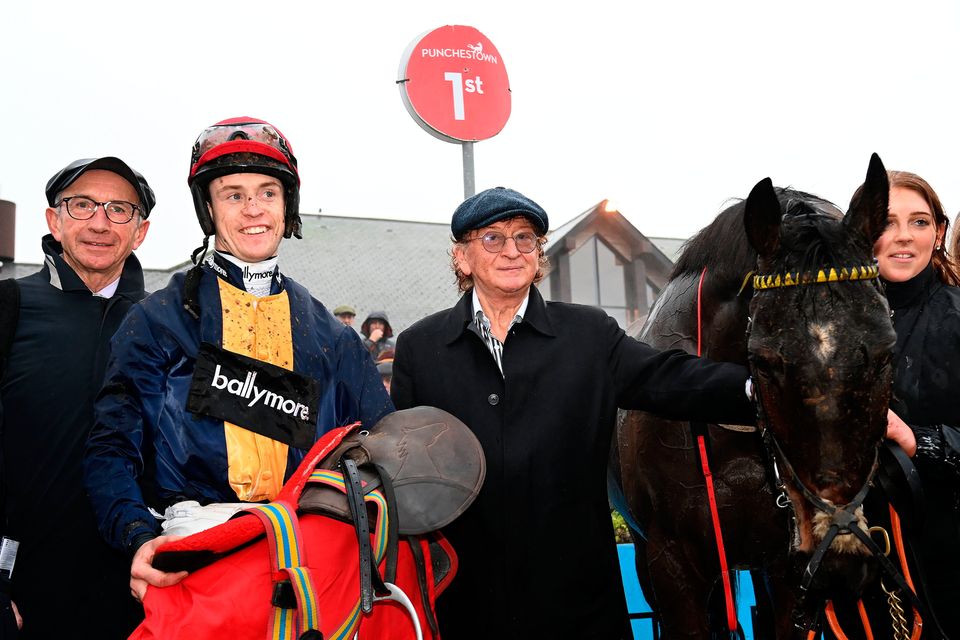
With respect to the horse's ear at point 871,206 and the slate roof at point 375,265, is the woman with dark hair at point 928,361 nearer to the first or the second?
the horse's ear at point 871,206

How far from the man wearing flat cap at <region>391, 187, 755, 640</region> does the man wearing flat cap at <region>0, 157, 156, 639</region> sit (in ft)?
3.73

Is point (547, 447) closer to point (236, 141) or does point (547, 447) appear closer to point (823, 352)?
point (823, 352)

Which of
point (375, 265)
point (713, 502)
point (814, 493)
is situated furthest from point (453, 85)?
point (375, 265)

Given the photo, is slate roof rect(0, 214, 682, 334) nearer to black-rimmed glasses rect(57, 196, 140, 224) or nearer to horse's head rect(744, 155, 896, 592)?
black-rimmed glasses rect(57, 196, 140, 224)

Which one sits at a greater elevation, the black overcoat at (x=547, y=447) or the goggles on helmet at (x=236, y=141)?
the goggles on helmet at (x=236, y=141)

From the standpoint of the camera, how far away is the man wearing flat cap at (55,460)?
2764mm

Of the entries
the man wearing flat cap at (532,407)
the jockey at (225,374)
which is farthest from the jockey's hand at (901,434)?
the jockey at (225,374)

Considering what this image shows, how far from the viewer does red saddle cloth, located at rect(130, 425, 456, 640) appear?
1.79 meters

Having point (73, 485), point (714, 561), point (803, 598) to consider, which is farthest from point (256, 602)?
point (714, 561)

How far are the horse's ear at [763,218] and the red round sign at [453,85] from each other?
117 inches

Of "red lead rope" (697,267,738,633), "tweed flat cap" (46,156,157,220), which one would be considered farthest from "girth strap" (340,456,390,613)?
"tweed flat cap" (46,156,157,220)

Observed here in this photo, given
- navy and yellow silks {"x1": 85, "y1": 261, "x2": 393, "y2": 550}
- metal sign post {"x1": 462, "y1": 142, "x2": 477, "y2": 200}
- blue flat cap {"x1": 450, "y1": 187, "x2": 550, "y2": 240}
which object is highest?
metal sign post {"x1": 462, "y1": 142, "x2": 477, "y2": 200}

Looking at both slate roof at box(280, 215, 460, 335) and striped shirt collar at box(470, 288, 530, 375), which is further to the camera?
slate roof at box(280, 215, 460, 335)

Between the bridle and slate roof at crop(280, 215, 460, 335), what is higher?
slate roof at crop(280, 215, 460, 335)
